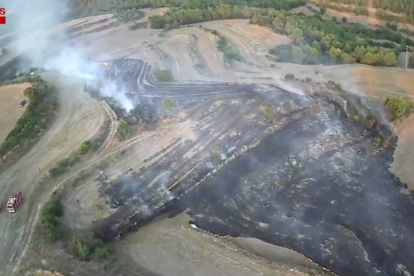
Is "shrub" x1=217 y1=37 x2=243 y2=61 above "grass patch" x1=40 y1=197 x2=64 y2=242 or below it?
above

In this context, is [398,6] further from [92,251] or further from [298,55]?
[92,251]

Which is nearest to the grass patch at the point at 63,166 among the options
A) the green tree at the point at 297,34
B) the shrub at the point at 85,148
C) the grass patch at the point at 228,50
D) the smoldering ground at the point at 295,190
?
the shrub at the point at 85,148

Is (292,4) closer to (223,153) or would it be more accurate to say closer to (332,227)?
(223,153)

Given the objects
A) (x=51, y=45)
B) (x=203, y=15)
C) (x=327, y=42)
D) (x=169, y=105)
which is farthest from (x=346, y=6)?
(x=51, y=45)

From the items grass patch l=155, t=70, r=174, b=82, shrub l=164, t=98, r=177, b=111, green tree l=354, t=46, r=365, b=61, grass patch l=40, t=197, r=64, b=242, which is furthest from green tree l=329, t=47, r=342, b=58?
grass patch l=40, t=197, r=64, b=242

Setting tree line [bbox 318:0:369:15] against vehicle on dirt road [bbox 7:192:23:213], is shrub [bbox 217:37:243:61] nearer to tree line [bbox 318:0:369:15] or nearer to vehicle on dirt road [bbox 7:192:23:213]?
tree line [bbox 318:0:369:15]

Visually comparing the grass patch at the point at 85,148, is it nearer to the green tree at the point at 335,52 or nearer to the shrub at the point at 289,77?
the shrub at the point at 289,77
